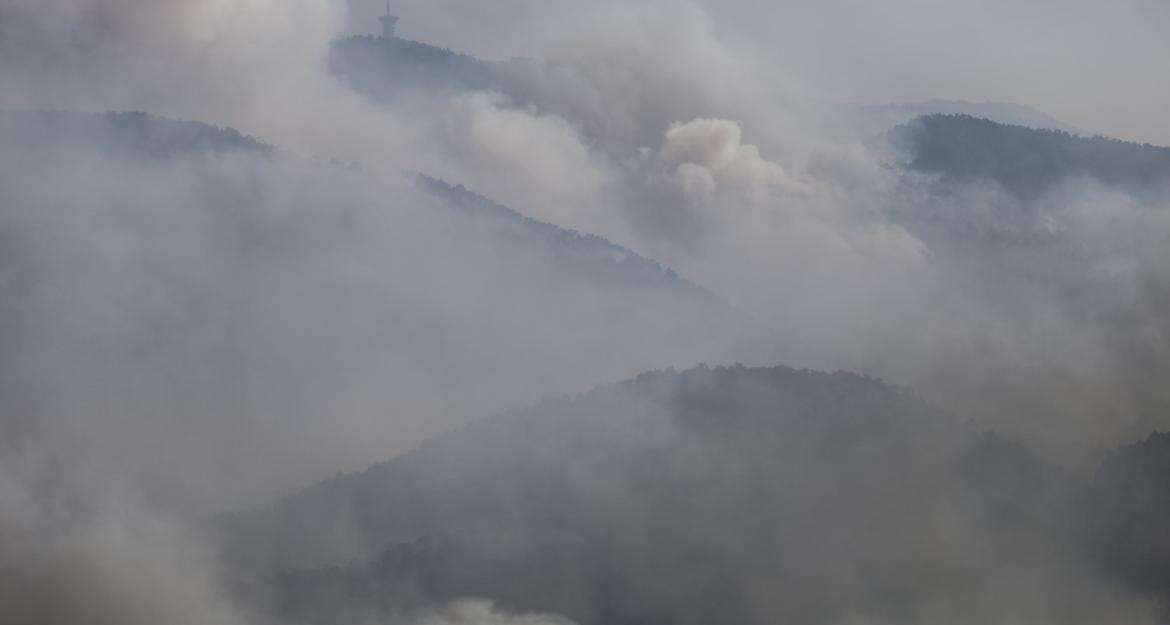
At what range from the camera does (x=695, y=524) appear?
16650 centimetres

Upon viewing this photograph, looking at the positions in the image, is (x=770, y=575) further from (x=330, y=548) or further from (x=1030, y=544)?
(x=330, y=548)

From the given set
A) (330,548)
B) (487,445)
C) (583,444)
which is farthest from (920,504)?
(330,548)

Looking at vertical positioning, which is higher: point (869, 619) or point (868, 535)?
point (868, 535)

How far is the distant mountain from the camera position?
15162 cm

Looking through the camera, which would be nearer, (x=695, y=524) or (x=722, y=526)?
(x=722, y=526)

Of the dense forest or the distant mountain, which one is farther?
the distant mountain

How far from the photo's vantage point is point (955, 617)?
465ft

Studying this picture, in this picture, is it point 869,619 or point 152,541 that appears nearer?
point 869,619

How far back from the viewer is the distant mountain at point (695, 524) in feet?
497

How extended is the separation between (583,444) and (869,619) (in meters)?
63.1

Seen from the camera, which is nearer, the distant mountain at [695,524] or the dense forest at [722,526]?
the dense forest at [722,526]

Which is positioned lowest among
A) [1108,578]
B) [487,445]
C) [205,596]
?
[205,596]

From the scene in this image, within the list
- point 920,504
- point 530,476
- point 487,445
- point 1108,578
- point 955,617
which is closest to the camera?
point 955,617

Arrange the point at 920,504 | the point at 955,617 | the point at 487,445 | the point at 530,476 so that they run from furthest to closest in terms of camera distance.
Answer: the point at 487,445 < the point at 530,476 < the point at 920,504 < the point at 955,617
